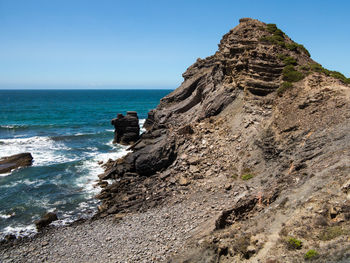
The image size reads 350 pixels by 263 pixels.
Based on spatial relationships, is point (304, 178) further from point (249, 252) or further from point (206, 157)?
point (206, 157)

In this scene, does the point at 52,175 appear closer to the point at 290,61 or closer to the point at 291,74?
the point at 291,74

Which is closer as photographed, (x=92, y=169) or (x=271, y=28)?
(x=271, y=28)

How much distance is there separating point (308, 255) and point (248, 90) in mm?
25981

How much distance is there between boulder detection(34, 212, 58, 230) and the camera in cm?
2611

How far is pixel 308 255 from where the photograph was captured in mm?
12445

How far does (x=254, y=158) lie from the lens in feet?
94.6

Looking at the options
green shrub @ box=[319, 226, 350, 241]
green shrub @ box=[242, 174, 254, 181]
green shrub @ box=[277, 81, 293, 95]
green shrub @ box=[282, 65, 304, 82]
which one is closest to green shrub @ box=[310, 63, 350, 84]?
green shrub @ box=[282, 65, 304, 82]

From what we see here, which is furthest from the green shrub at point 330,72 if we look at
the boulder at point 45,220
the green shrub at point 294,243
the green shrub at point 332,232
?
the boulder at point 45,220

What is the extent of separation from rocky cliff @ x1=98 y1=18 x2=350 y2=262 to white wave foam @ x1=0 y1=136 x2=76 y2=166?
500 inches

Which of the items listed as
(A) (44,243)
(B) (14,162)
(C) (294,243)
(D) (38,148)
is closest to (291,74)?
(C) (294,243)

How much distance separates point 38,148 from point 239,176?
43.0 meters

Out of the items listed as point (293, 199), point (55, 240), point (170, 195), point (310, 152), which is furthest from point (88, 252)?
point (310, 152)

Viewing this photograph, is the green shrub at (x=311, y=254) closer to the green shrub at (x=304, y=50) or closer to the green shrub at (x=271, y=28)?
the green shrub at (x=304, y=50)

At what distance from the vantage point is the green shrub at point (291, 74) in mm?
33156
